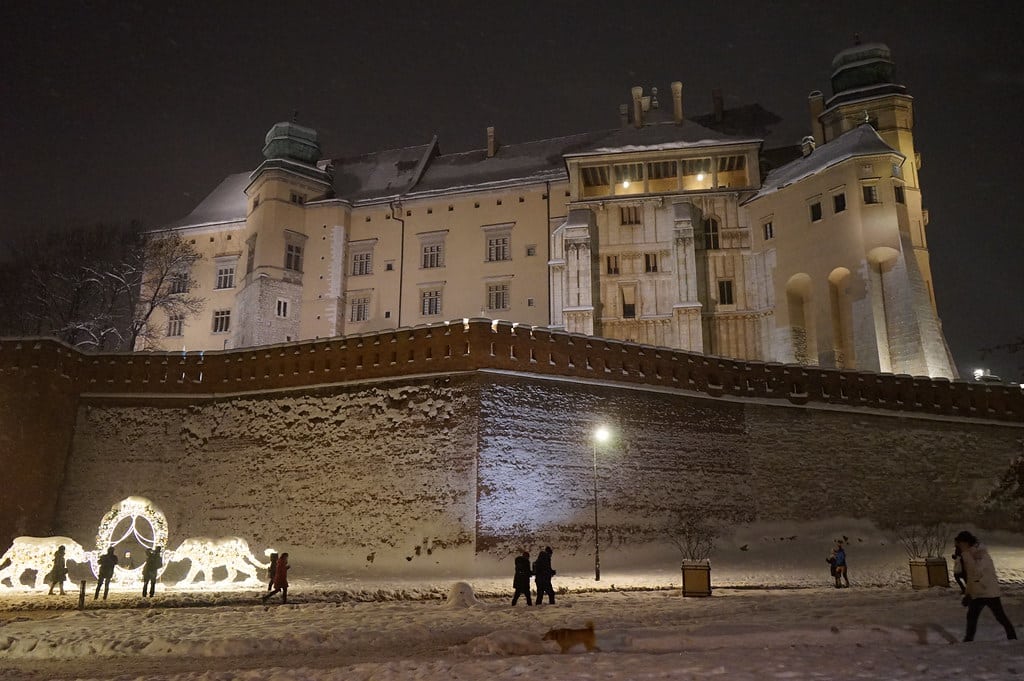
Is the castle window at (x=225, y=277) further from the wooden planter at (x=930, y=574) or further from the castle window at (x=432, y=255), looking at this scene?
the wooden planter at (x=930, y=574)

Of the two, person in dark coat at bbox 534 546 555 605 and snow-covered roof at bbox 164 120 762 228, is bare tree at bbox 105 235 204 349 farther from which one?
person in dark coat at bbox 534 546 555 605

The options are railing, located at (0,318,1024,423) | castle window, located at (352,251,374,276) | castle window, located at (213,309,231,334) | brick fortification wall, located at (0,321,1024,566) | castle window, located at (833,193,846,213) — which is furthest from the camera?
castle window, located at (213,309,231,334)

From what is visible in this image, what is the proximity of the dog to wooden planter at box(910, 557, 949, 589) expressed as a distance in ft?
35.5

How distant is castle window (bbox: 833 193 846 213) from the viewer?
3634 cm

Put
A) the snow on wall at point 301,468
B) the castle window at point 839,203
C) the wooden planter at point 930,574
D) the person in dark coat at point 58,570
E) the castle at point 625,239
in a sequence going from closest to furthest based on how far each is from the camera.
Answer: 1. the wooden planter at point 930,574
2. the person in dark coat at point 58,570
3. the snow on wall at point 301,468
4. the castle at point 625,239
5. the castle window at point 839,203

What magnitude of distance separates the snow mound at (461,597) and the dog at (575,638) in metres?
5.22

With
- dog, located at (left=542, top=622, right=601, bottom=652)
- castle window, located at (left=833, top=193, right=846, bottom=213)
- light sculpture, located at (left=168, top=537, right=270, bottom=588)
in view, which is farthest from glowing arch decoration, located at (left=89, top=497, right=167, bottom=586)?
castle window, located at (left=833, top=193, right=846, bottom=213)

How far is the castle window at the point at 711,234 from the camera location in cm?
4125

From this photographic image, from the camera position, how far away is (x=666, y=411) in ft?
82.1

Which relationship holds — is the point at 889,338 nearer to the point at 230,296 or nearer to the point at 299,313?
the point at 299,313

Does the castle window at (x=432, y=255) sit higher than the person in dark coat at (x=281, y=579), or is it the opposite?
the castle window at (x=432, y=255)

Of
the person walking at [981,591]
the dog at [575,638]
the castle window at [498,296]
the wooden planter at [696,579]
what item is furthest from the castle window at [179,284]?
the person walking at [981,591]

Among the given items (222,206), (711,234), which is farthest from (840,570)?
(222,206)

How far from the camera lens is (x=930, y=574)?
17.1 metres
